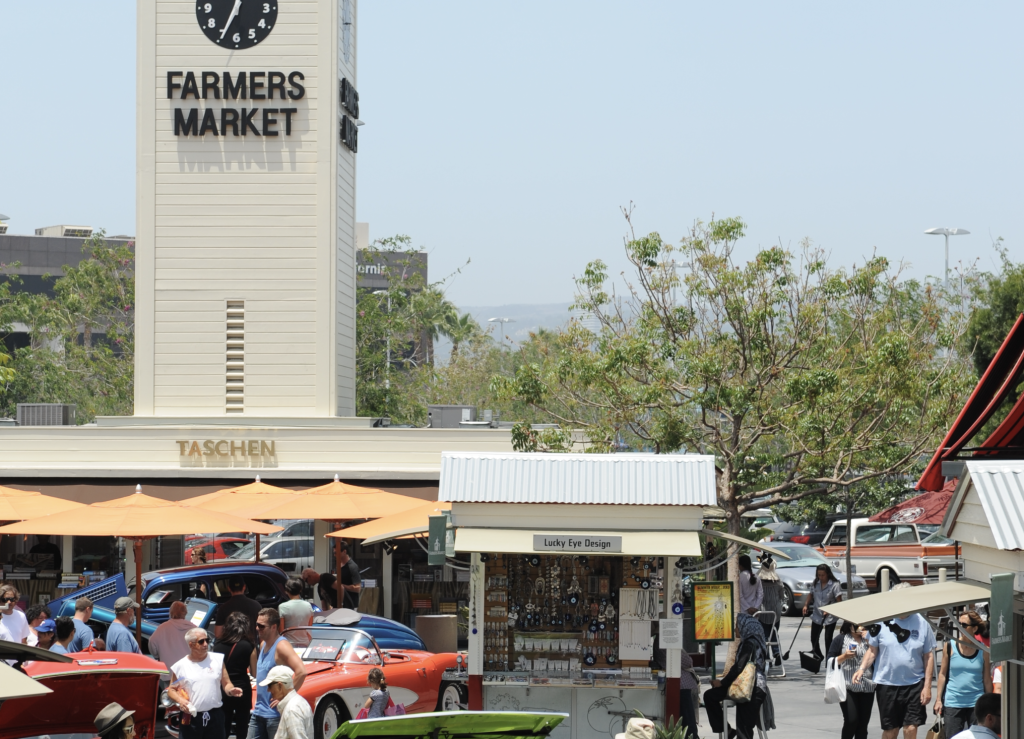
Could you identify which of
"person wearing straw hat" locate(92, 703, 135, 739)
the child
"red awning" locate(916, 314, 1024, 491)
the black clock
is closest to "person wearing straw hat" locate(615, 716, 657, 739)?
"person wearing straw hat" locate(92, 703, 135, 739)

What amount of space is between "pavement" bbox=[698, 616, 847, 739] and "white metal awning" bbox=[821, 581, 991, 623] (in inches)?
199

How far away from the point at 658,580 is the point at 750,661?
4.27ft

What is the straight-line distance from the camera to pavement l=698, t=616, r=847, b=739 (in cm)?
1599

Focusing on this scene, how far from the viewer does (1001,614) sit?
948 centimetres

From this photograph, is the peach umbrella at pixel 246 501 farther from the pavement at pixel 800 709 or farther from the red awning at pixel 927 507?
the red awning at pixel 927 507

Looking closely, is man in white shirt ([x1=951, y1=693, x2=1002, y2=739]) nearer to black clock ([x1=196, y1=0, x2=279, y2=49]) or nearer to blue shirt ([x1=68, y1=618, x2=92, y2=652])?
blue shirt ([x1=68, y1=618, x2=92, y2=652])

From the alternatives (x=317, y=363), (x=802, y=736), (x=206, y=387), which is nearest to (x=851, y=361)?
(x=802, y=736)

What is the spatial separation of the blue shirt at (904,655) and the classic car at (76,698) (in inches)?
285

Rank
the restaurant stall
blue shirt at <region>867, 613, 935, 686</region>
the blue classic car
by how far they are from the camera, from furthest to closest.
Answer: the blue classic car → the restaurant stall → blue shirt at <region>867, 613, 935, 686</region>

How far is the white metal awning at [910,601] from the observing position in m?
10.3

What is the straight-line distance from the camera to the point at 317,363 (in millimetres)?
29125

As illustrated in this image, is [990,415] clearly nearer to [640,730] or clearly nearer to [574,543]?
[574,543]

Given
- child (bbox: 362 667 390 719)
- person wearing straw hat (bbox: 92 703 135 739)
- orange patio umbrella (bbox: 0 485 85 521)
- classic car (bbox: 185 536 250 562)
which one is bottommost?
classic car (bbox: 185 536 250 562)

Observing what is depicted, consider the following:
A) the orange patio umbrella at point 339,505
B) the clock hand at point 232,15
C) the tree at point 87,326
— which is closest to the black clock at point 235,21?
the clock hand at point 232,15
